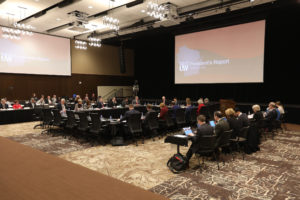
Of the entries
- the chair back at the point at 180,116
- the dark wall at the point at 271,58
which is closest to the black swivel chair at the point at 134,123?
the chair back at the point at 180,116

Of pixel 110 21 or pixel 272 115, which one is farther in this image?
pixel 110 21

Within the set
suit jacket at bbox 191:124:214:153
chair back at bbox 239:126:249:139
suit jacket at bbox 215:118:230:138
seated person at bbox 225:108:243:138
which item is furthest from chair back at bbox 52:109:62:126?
chair back at bbox 239:126:249:139

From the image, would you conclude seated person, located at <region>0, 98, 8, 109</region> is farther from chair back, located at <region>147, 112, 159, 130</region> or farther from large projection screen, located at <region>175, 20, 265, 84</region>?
large projection screen, located at <region>175, 20, 265, 84</region>

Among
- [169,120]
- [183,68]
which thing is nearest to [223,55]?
[183,68]

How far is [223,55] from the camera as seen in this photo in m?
12.3

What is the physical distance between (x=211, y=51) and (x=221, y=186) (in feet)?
34.1

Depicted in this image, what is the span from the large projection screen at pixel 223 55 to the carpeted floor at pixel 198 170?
18.3 ft

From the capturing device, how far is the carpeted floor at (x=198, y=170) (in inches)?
136

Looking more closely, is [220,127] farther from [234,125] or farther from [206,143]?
[234,125]

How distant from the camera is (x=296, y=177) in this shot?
4039 millimetres

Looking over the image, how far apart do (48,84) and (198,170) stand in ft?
45.5

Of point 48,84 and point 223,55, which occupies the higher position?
point 223,55

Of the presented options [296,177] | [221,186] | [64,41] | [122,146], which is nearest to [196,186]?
[221,186]

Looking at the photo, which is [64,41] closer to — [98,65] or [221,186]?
[98,65]
